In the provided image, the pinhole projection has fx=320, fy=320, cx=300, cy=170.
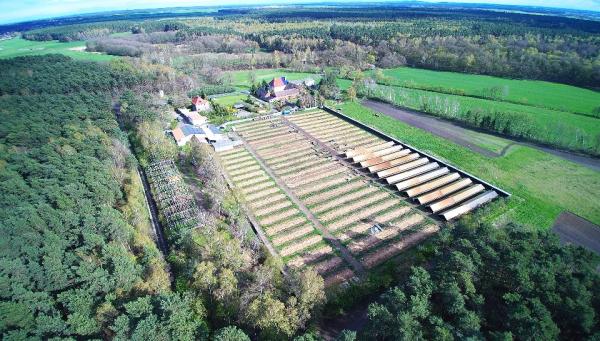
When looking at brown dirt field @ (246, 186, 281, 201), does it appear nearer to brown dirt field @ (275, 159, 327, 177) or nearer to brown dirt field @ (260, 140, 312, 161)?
brown dirt field @ (275, 159, 327, 177)

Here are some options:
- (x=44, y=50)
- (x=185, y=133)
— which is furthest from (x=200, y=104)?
(x=44, y=50)

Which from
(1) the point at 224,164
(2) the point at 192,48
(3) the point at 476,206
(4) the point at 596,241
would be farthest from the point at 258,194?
(2) the point at 192,48

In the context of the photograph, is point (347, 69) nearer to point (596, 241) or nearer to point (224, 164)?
point (224, 164)

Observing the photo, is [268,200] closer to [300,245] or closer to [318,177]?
[318,177]

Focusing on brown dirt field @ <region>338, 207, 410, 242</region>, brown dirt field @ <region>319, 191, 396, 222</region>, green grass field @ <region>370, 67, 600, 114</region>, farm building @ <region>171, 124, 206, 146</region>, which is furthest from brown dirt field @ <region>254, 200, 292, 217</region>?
green grass field @ <region>370, 67, 600, 114</region>

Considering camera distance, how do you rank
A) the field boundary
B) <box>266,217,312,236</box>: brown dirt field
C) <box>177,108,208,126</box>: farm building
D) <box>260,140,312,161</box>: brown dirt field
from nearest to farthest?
<box>266,217,312,236</box>: brown dirt field < the field boundary < <box>260,140,312,161</box>: brown dirt field < <box>177,108,208,126</box>: farm building

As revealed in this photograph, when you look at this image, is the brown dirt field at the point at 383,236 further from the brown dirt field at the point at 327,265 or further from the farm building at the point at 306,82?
the farm building at the point at 306,82

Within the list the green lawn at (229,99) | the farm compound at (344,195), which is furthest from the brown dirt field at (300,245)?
the green lawn at (229,99)
